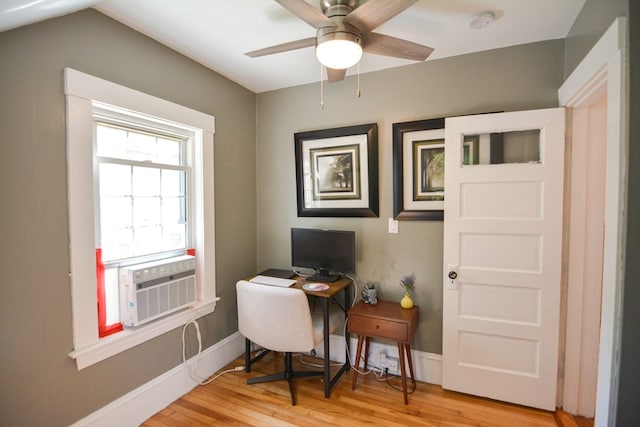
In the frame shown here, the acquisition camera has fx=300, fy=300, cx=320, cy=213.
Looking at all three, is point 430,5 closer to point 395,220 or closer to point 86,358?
point 395,220

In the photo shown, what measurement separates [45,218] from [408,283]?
229 centimetres

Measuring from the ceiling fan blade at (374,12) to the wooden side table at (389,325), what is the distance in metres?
1.81

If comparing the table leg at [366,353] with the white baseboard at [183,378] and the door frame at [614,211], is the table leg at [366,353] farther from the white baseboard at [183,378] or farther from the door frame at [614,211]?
the door frame at [614,211]

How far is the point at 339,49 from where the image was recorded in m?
1.40

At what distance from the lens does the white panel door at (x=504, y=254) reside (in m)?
1.93

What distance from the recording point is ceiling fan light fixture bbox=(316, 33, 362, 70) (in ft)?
4.46

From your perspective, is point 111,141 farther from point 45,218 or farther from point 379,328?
point 379,328

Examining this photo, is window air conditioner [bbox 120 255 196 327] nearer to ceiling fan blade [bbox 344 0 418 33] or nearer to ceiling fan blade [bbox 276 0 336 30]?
ceiling fan blade [bbox 276 0 336 30]

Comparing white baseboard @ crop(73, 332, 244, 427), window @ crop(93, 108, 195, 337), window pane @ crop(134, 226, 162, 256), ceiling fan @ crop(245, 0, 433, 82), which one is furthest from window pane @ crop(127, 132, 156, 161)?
white baseboard @ crop(73, 332, 244, 427)

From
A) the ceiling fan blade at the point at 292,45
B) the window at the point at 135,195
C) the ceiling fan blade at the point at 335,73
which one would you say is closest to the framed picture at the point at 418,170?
the ceiling fan blade at the point at 335,73

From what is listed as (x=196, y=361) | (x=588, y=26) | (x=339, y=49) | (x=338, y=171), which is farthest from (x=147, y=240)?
(x=588, y=26)

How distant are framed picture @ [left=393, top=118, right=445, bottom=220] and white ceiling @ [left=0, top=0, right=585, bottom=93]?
0.54 meters

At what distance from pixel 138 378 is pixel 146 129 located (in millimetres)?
1637

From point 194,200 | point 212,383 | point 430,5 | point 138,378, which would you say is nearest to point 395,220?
point 430,5
